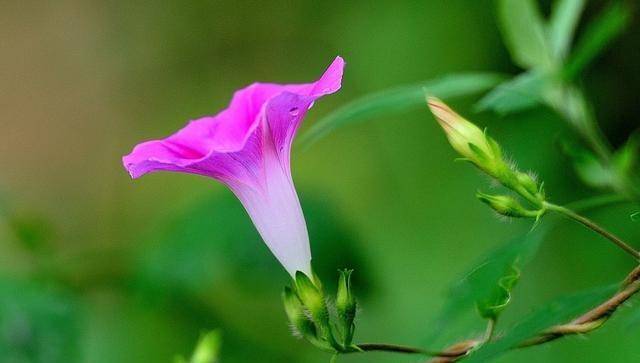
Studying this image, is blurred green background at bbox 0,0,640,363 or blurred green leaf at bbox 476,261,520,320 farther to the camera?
blurred green background at bbox 0,0,640,363

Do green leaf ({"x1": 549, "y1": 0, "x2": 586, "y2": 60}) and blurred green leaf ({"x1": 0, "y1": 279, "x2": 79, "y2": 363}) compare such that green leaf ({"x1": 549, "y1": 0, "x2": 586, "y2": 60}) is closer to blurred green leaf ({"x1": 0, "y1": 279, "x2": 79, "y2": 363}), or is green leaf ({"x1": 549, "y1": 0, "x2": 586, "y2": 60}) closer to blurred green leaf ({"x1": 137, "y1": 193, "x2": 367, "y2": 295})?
blurred green leaf ({"x1": 137, "y1": 193, "x2": 367, "y2": 295})

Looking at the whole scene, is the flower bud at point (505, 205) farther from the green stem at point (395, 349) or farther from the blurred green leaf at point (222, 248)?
the blurred green leaf at point (222, 248)

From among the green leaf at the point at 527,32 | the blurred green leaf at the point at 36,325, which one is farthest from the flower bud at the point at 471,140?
the blurred green leaf at the point at 36,325

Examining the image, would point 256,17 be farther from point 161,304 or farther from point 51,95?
point 161,304

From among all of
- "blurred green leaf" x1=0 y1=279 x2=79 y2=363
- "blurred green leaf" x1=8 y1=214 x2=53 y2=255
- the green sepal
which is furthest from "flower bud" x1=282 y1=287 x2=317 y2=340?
"blurred green leaf" x1=8 y1=214 x2=53 y2=255

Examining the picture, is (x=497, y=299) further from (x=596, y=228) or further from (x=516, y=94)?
(x=516, y=94)

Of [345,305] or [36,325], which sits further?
[36,325]

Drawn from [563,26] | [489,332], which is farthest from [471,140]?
[563,26]
